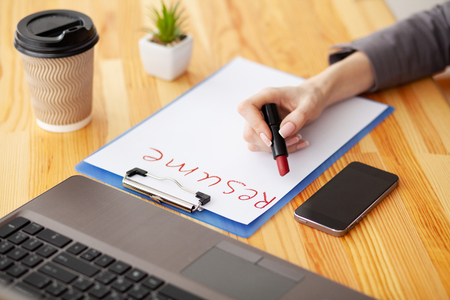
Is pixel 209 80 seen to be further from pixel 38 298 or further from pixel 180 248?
pixel 38 298

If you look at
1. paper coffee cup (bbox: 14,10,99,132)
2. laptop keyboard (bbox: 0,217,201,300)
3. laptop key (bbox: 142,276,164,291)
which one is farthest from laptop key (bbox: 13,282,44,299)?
paper coffee cup (bbox: 14,10,99,132)

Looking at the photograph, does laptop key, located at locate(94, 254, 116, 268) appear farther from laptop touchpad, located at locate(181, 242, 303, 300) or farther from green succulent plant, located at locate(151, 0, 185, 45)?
green succulent plant, located at locate(151, 0, 185, 45)

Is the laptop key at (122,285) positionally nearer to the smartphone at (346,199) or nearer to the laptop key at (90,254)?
the laptop key at (90,254)

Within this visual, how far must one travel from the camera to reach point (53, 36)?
0.66 meters

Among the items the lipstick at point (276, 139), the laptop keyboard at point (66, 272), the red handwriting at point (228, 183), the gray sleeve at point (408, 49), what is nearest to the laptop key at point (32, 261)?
the laptop keyboard at point (66, 272)

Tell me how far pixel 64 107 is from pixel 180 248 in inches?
12.4

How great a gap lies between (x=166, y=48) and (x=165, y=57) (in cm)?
2

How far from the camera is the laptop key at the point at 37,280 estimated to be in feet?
1.49

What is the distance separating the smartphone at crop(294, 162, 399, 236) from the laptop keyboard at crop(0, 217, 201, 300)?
0.19 meters

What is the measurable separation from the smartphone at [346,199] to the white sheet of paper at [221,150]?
0.15 feet

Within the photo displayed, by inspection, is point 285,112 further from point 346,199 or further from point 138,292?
point 138,292

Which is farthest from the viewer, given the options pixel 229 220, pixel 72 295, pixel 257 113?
pixel 257 113

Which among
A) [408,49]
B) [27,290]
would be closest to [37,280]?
[27,290]

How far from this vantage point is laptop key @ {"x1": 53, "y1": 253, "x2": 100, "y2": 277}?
0.47 meters
